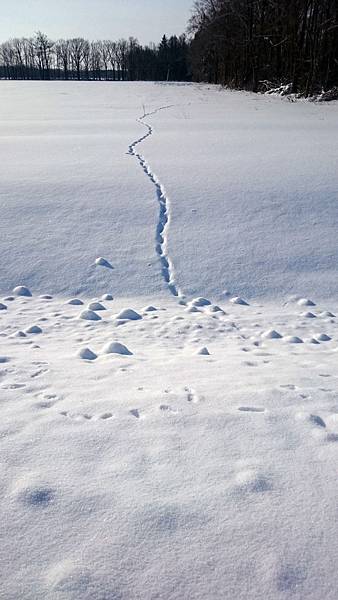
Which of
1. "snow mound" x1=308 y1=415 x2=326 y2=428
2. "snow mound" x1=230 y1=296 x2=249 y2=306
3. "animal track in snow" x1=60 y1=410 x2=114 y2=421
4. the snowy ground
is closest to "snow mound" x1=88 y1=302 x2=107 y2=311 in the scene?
the snowy ground

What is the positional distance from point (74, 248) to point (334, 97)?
18189 mm

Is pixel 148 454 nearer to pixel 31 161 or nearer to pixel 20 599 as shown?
pixel 20 599

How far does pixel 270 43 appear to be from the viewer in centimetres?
2867

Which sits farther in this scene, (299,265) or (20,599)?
(299,265)

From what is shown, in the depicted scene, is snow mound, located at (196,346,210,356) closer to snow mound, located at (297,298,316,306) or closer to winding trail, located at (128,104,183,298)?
winding trail, located at (128,104,183,298)

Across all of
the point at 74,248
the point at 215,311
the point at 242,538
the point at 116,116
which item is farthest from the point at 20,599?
the point at 116,116

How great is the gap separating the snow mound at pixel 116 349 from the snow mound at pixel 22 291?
65.2 inches

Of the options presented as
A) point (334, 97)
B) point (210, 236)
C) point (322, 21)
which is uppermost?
point (322, 21)

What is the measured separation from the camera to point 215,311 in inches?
163

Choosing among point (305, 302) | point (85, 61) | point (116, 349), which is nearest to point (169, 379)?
point (116, 349)

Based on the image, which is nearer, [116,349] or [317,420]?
[317,420]

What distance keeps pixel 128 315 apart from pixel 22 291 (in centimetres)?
124

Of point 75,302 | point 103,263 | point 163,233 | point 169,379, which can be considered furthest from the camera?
point 163,233

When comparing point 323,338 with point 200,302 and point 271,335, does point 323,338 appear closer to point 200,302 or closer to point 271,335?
point 271,335
